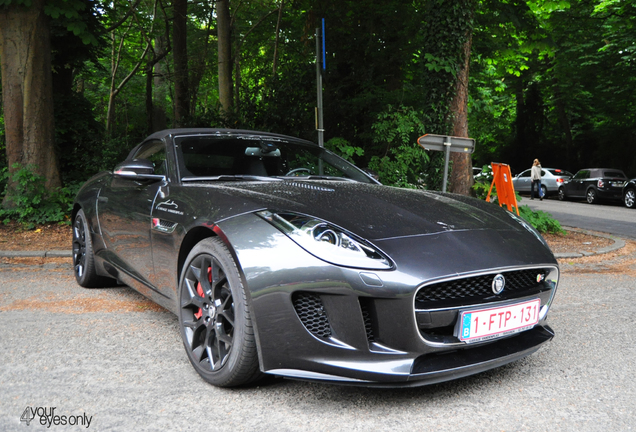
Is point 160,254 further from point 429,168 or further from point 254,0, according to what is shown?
point 254,0

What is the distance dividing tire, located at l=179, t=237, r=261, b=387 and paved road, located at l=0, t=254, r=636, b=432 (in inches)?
4.7

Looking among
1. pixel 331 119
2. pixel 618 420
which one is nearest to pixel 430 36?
pixel 331 119

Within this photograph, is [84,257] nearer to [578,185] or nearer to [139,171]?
[139,171]

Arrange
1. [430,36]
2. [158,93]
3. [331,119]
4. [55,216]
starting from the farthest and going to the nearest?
[158,93]
[331,119]
[430,36]
[55,216]

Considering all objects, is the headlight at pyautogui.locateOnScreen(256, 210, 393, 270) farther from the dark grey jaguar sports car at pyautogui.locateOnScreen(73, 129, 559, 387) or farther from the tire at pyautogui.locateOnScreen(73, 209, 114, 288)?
the tire at pyautogui.locateOnScreen(73, 209, 114, 288)

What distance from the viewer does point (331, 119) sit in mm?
12578

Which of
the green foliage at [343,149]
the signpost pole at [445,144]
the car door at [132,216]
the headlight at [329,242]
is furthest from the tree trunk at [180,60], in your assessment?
the headlight at [329,242]

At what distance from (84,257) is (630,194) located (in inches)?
699

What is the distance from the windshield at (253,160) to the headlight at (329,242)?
1084 mm

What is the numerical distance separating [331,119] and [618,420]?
1072 cm

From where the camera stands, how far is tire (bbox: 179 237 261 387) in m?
2.49

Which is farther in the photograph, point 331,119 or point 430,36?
point 331,119

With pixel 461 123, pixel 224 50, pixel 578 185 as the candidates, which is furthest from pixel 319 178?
pixel 578 185

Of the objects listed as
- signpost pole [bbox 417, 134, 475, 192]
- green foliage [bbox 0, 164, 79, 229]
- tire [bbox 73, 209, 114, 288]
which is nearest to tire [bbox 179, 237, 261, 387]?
tire [bbox 73, 209, 114, 288]
